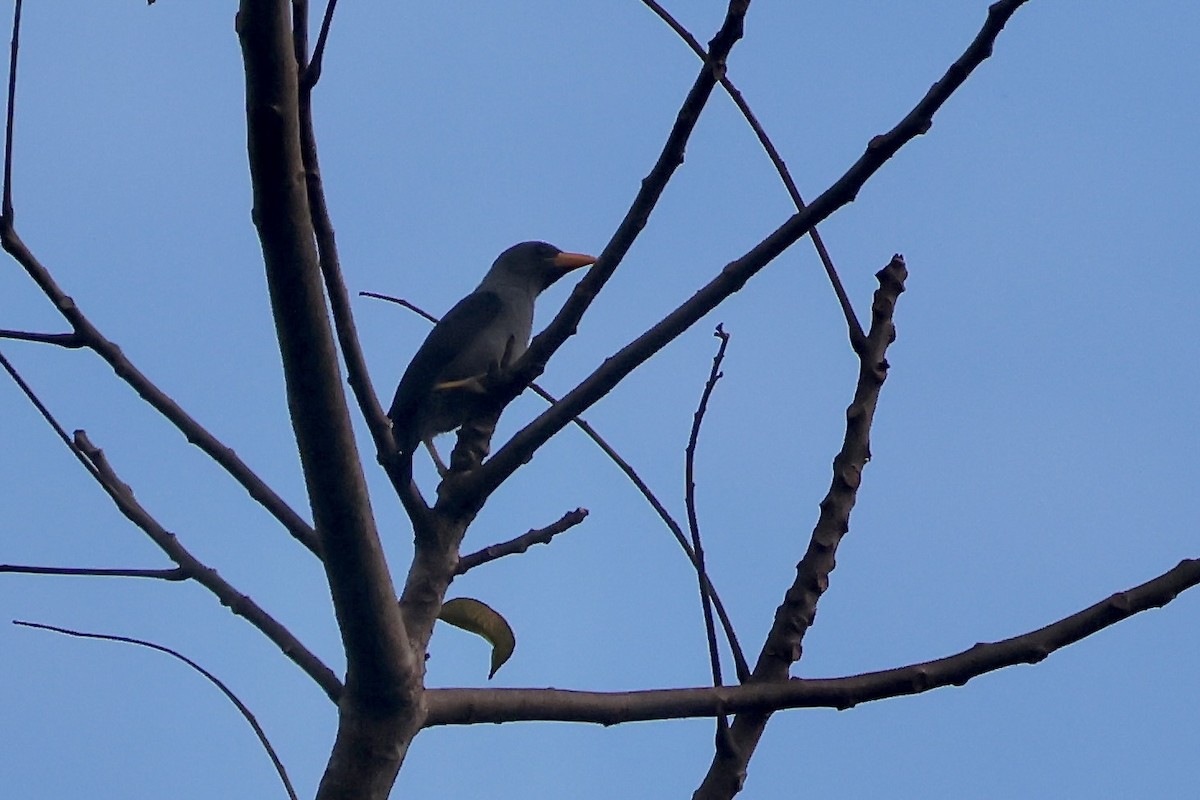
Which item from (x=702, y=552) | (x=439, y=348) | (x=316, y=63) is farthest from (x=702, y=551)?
(x=439, y=348)

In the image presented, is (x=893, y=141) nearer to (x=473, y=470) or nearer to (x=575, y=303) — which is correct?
(x=575, y=303)

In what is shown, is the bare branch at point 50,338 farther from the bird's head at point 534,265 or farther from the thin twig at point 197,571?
the bird's head at point 534,265

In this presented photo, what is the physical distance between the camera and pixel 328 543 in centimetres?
229

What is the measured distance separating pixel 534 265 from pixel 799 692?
632 cm

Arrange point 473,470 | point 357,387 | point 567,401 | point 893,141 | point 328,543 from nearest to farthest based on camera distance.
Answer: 1. point 893,141
2. point 328,543
3. point 567,401
4. point 357,387
5. point 473,470

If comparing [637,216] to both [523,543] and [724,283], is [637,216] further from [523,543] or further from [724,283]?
[523,543]

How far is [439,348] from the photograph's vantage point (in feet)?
23.6

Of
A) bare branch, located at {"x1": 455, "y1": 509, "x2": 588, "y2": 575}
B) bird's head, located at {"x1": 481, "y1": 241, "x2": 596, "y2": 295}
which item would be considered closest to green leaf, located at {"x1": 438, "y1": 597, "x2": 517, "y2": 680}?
bare branch, located at {"x1": 455, "y1": 509, "x2": 588, "y2": 575}

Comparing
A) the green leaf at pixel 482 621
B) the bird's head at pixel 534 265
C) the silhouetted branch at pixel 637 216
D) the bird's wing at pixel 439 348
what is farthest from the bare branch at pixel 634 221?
the bird's head at pixel 534 265

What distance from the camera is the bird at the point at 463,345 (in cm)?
675

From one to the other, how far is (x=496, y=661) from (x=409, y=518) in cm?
40

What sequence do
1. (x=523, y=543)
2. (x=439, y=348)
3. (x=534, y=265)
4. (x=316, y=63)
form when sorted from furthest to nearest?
(x=534, y=265), (x=439, y=348), (x=523, y=543), (x=316, y=63)

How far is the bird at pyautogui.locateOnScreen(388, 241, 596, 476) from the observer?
22.1ft

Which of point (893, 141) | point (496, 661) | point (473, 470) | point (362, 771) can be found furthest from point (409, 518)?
point (893, 141)
